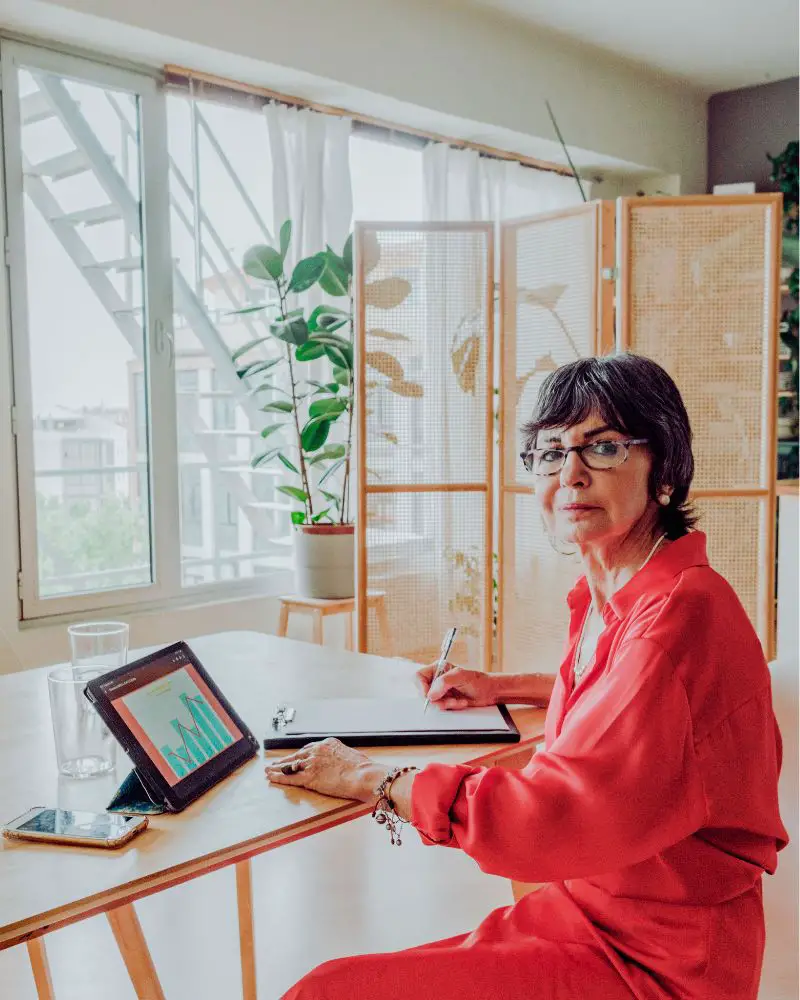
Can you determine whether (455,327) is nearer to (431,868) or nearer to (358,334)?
(358,334)

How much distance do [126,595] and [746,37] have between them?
3820mm

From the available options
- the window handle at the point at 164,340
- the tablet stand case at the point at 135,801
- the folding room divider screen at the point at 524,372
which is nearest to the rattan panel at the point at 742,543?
the folding room divider screen at the point at 524,372

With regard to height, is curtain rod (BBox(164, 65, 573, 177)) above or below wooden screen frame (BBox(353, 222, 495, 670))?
above

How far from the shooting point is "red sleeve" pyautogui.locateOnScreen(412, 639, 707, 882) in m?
0.99

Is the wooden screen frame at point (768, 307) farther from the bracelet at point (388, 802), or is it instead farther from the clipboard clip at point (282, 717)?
the bracelet at point (388, 802)

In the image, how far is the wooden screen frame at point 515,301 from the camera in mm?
3320

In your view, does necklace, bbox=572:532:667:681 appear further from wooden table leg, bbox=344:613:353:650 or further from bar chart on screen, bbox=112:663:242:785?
wooden table leg, bbox=344:613:353:650

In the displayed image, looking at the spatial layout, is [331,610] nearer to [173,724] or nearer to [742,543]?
[742,543]

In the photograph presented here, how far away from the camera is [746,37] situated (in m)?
4.68

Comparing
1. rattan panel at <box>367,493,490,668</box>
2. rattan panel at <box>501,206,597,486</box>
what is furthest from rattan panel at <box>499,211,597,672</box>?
rattan panel at <box>367,493,490,668</box>

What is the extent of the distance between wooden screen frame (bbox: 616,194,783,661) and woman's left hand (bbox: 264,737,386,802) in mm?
2343

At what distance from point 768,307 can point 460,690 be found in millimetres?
2374

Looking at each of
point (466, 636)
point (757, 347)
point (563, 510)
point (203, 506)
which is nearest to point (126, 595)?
point (203, 506)

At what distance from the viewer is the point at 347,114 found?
Result: 13.8 ft
